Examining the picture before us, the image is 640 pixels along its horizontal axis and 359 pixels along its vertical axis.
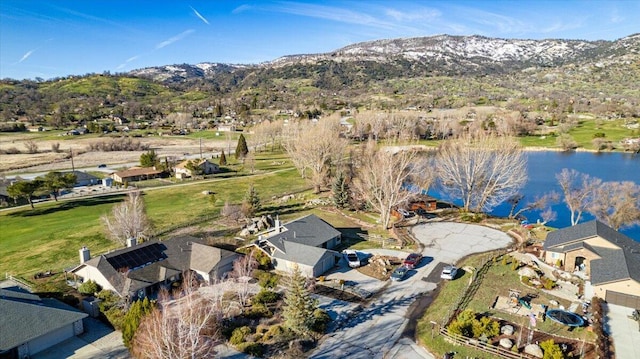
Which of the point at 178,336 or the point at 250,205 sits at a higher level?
the point at 178,336

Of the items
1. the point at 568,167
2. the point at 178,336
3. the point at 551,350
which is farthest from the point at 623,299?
the point at 568,167

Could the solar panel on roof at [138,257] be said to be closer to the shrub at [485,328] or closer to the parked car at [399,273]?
the parked car at [399,273]

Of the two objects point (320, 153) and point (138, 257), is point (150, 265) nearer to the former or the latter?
point (138, 257)

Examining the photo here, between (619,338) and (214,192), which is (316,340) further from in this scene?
(214,192)

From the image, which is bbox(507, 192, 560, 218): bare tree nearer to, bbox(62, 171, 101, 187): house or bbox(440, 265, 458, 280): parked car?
bbox(440, 265, 458, 280): parked car

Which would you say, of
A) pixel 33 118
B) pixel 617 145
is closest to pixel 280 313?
pixel 617 145

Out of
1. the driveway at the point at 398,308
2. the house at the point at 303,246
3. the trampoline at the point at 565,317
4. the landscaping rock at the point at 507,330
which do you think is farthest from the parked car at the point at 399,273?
the trampoline at the point at 565,317

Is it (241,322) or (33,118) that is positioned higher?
(33,118)
